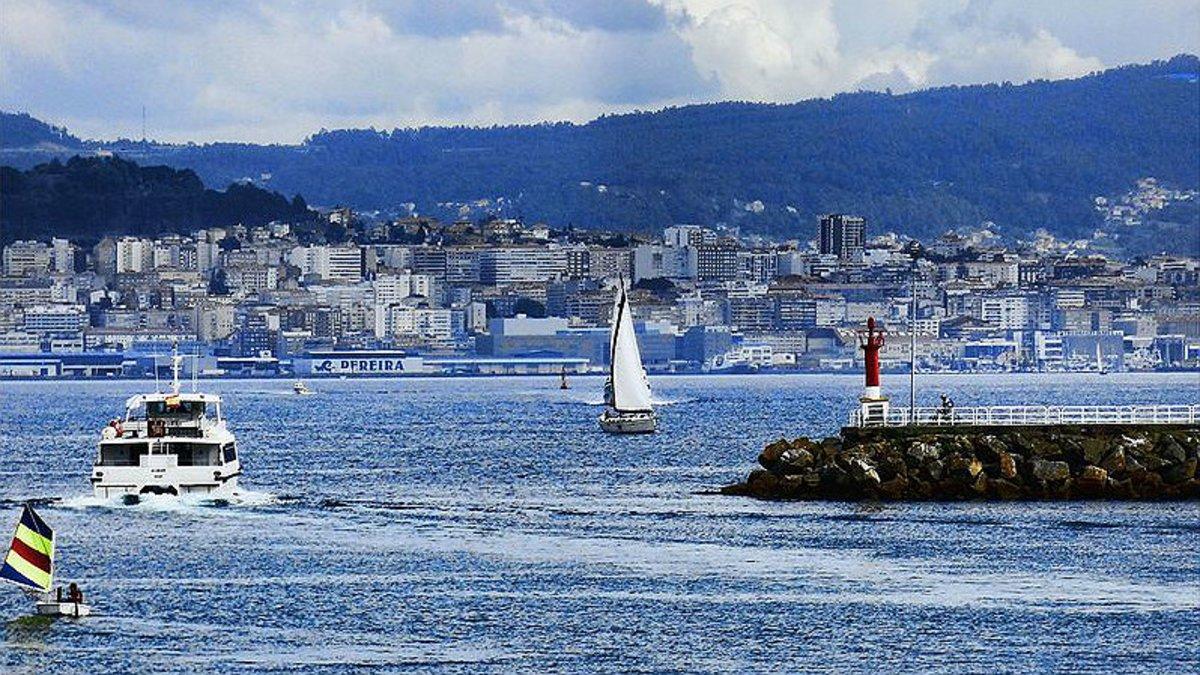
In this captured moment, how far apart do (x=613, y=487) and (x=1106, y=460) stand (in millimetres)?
11462

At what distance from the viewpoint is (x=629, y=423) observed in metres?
83.9

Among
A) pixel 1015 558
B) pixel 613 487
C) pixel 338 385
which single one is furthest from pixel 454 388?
pixel 1015 558

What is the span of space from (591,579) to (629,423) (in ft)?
156

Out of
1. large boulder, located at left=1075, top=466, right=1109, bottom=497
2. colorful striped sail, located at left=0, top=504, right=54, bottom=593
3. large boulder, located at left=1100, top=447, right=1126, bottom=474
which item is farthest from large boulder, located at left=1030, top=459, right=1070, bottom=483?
colorful striped sail, located at left=0, top=504, right=54, bottom=593

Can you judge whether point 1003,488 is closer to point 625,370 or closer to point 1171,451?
point 1171,451

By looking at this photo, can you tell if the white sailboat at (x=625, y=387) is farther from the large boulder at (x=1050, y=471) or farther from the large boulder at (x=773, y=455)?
the large boulder at (x=1050, y=471)

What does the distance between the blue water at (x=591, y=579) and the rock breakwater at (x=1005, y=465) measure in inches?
40.6

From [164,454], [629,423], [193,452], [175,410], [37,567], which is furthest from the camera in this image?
[629,423]

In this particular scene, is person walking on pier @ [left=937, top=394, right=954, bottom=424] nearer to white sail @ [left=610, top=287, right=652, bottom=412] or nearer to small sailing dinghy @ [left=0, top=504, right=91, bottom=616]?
small sailing dinghy @ [left=0, top=504, right=91, bottom=616]

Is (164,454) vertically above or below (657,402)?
above

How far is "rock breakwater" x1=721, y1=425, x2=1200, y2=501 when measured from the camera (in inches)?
1812

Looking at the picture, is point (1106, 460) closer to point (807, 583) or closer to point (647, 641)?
point (807, 583)

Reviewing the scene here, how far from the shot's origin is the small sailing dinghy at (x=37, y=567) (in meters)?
32.3

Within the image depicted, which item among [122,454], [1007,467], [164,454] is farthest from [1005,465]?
[122,454]
